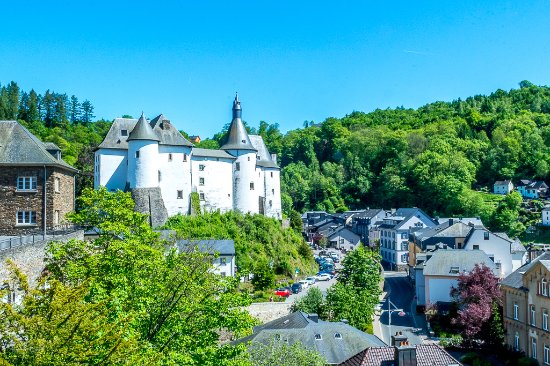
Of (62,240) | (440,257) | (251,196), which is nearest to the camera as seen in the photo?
(62,240)

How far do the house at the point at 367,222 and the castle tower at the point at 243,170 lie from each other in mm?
29175

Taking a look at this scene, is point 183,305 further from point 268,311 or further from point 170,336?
point 268,311

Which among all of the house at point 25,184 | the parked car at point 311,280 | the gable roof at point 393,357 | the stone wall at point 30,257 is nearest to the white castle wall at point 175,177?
the parked car at point 311,280

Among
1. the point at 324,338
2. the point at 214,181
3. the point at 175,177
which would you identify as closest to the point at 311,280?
the point at 214,181

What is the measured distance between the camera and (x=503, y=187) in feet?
345

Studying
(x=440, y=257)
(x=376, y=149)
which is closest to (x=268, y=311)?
(x=440, y=257)

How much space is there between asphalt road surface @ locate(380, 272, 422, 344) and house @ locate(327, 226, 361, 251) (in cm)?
2110

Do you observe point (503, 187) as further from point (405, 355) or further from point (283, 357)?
point (283, 357)

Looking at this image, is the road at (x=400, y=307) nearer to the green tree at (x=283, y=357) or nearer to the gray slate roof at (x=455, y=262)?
the gray slate roof at (x=455, y=262)

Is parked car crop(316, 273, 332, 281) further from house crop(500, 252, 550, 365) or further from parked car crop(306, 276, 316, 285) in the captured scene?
house crop(500, 252, 550, 365)

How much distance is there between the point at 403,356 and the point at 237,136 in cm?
4030

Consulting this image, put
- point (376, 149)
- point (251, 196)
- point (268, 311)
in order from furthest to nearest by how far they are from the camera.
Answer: point (376, 149) < point (251, 196) < point (268, 311)

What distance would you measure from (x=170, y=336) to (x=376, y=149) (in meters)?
107

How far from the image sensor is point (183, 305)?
→ 1518cm
